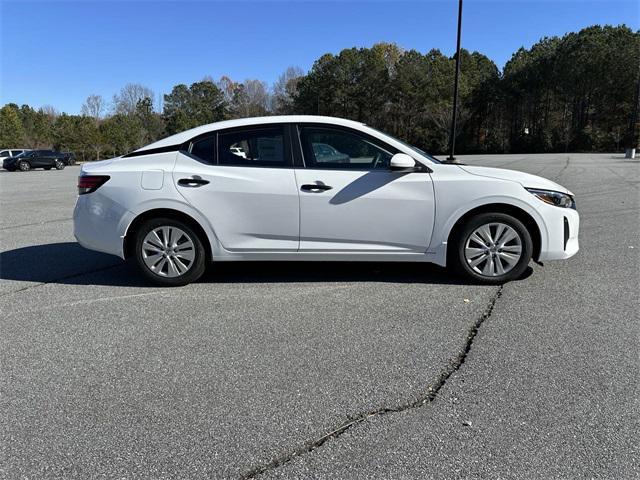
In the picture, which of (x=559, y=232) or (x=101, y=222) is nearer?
(x=559, y=232)

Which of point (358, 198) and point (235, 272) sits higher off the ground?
point (358, 198)

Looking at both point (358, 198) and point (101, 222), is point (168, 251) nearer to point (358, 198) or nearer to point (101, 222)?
point (101, 222)

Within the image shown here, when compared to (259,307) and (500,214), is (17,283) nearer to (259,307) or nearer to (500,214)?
(259,307)

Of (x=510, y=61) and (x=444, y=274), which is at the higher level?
(x=510, y=61)

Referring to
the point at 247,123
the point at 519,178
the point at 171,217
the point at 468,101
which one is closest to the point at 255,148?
the point at 247,123

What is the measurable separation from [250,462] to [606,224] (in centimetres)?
787

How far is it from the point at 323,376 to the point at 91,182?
3257mm

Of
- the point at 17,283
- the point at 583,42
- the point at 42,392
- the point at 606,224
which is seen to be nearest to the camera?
the point at 42,392

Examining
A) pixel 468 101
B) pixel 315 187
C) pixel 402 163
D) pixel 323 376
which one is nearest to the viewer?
pixel 323 376

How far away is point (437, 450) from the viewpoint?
237 centimetres

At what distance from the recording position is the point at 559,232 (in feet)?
15.6

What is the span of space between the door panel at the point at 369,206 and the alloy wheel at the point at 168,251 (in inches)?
→ 46.7

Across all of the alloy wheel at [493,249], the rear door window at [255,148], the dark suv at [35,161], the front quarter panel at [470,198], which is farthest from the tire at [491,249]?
the dark suv at [35,161]

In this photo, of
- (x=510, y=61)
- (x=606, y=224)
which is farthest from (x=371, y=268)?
(x=510, y=61)
